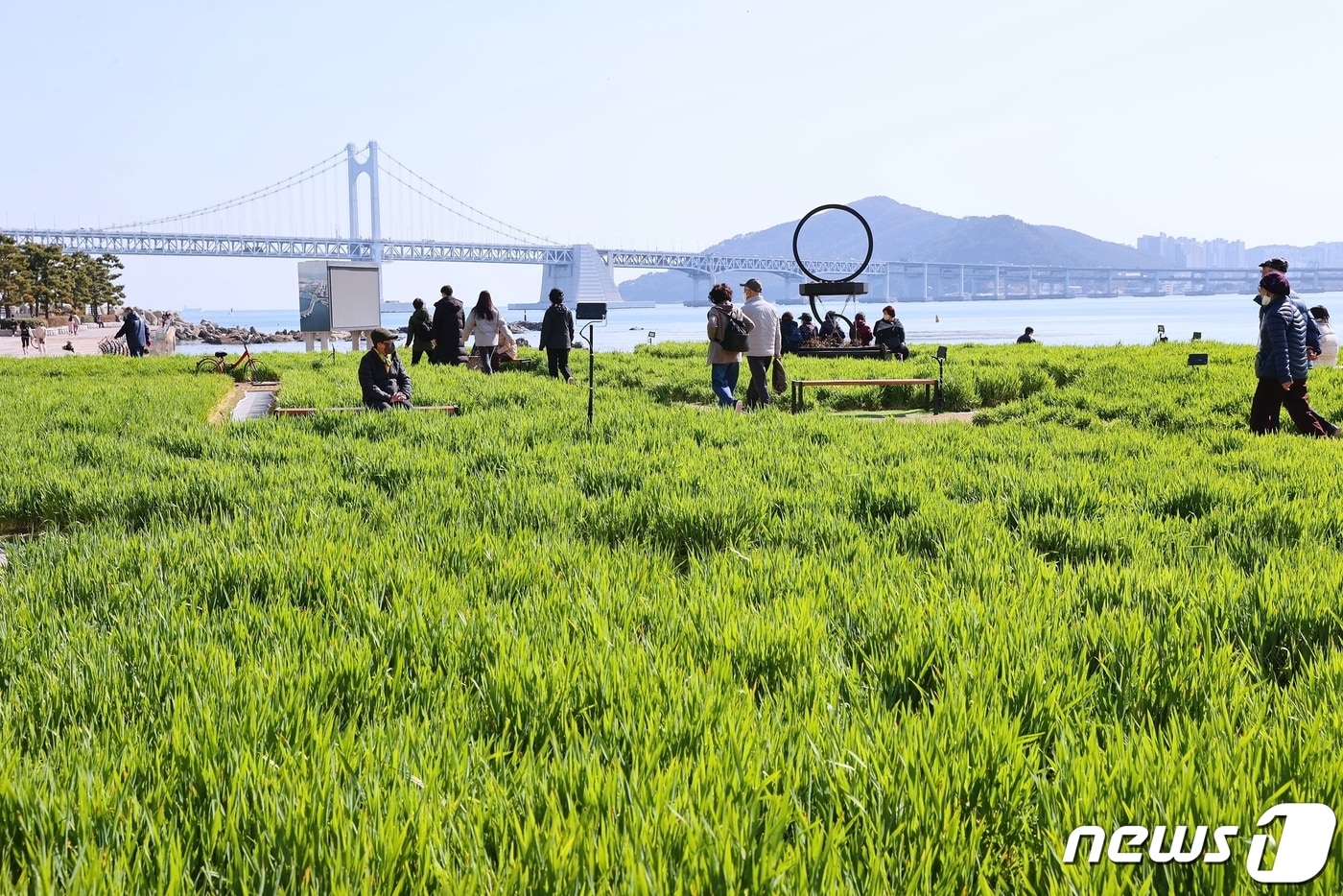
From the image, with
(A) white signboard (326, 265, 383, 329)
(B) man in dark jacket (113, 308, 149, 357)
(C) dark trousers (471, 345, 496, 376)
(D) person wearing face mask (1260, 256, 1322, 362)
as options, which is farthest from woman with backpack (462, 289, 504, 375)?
(B) man in dark jacket (113, 308, 149, 357)

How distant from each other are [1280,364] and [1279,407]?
0.61 m

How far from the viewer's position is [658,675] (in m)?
2.89

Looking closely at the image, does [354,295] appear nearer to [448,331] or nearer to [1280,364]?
[448,331]

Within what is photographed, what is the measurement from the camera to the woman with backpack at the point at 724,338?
1205 cm

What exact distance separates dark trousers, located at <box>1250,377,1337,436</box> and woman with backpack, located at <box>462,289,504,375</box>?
11.2 meters

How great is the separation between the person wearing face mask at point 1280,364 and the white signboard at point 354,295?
21.6 meters

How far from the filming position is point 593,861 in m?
1.91

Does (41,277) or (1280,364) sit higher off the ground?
(41,277)

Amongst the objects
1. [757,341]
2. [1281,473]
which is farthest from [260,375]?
[1281,473]

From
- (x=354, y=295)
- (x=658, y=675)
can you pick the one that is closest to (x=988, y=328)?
(x=354, y=295)

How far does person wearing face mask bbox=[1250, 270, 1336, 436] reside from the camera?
910 centimetres

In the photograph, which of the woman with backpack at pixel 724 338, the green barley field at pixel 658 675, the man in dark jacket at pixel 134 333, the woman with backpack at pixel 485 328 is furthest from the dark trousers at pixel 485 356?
the man in dark jacket at pixel 134 333

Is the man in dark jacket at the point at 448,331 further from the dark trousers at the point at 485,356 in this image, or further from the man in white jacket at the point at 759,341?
the man in white jacket at the point at 759,341

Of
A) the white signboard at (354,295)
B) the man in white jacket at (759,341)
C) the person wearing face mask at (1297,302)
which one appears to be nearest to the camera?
the person wearing face mask at (1297,302)
